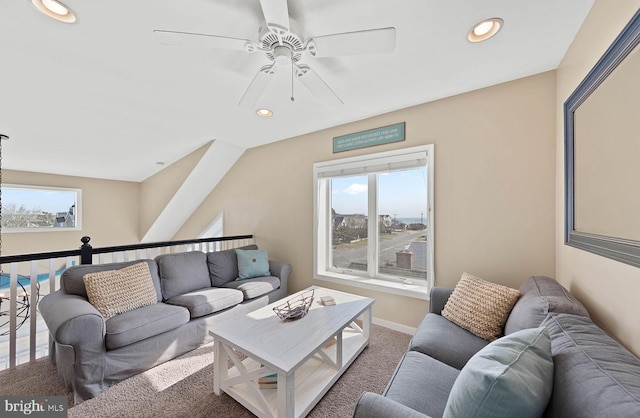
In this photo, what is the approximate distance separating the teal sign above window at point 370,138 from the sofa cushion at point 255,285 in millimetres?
1829

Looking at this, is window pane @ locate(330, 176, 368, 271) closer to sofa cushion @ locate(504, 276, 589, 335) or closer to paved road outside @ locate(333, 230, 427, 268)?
paved road outside @ locate(333, 230, 427, 268)

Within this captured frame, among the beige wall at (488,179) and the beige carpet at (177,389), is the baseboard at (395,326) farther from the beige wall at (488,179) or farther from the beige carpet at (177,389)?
the beige carpet at (177,389)

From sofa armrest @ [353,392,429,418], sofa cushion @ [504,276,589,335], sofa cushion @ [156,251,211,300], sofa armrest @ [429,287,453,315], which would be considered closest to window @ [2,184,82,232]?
sofa cushion @ [156,251,211,300]

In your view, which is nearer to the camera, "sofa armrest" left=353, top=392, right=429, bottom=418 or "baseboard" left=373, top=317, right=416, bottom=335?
"sofa armrest" left=353, top=392, right=429, bottom=418

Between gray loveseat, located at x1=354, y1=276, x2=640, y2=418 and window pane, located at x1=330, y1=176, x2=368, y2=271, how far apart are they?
1.30 meters

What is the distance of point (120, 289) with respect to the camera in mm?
1926

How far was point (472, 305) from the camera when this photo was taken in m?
1.65

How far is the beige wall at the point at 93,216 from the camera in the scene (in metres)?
4.08

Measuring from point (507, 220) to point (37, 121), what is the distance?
4.75 metres

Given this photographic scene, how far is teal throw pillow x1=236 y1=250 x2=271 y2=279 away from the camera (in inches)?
118

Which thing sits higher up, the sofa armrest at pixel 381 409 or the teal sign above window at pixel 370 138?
the teal sign above window at pixel 370 138

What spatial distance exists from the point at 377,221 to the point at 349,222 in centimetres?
39

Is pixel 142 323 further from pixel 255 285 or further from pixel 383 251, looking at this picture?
pixel 383 251

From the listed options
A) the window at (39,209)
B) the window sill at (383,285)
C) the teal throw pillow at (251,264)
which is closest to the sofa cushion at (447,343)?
the window sill at (383,285)
